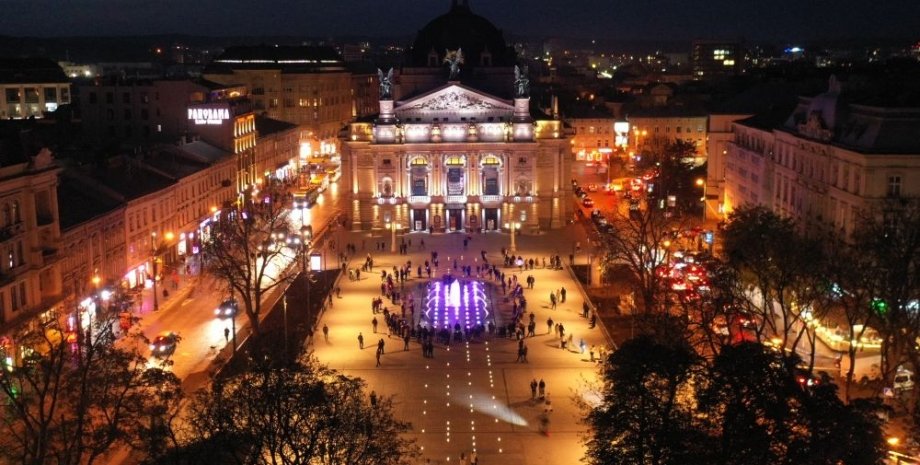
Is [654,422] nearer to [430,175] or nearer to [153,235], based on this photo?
A: [153,235]

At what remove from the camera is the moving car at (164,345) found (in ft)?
167

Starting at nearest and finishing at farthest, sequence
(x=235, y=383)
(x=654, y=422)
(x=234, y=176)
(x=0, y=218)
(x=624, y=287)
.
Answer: (x=654, y=422) → (x=235, y=383) → (x=0, y=218) → (x=624, y=287) → (x=234, y=176)

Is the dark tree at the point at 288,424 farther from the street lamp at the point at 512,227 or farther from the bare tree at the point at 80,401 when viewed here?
the street lamp at the point at 512,227

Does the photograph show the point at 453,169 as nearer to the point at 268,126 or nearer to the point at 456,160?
the point at 456,160

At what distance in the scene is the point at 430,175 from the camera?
106 m

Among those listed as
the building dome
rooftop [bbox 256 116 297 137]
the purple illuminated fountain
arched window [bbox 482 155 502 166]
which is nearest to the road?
the purple illuminated fountain

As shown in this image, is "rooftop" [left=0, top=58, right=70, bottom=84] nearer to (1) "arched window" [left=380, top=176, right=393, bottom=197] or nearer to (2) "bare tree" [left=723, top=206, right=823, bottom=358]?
(1) "arched window" [left=380, top=176, right=393, bottom=197]

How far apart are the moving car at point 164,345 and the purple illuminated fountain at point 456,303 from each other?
16708 mm

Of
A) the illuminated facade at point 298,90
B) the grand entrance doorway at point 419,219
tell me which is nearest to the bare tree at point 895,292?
the grand entrance doorway at point 419,219

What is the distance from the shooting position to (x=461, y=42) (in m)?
Answer: 124

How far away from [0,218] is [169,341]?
1009 centimetres

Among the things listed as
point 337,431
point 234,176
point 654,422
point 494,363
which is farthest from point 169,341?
point 234,176

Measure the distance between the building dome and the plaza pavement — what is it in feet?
165

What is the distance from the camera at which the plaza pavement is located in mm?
42875
